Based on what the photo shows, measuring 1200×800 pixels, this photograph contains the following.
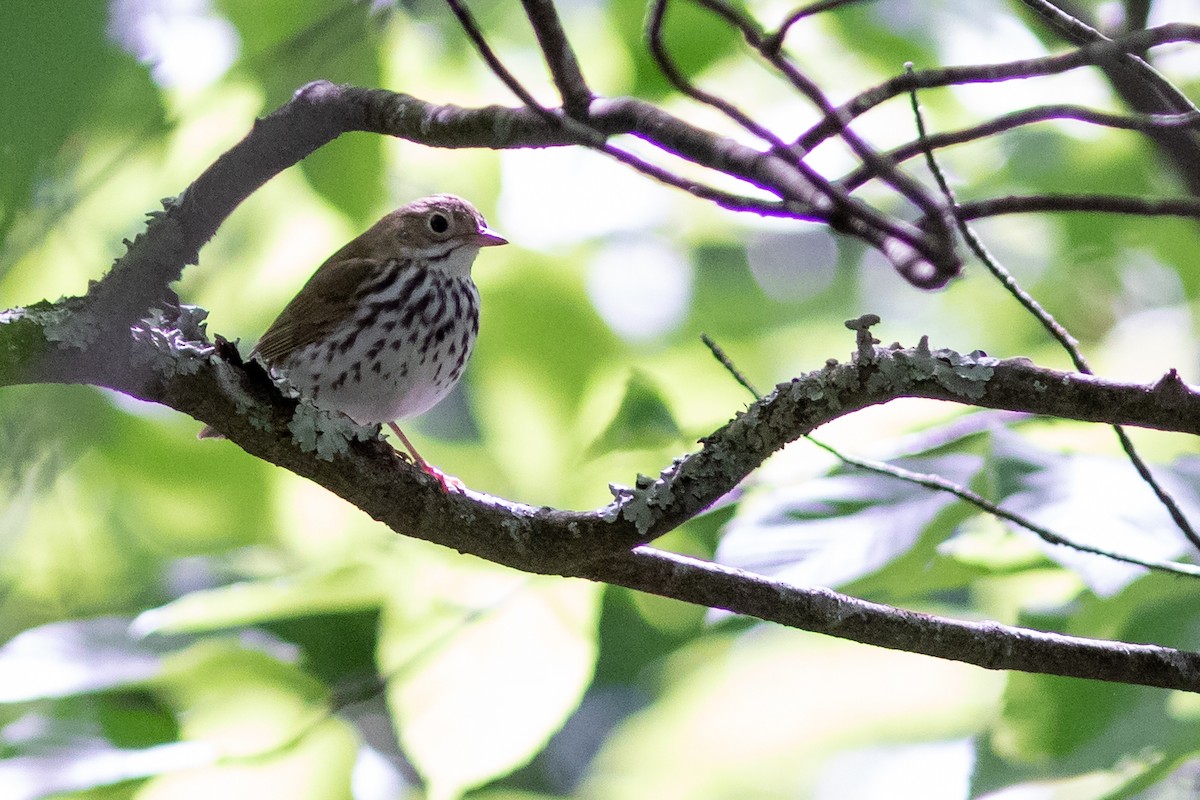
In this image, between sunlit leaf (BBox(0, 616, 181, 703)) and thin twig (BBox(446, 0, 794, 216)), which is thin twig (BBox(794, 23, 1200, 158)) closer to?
thin twig (BBox(446, 0, 794, 216))

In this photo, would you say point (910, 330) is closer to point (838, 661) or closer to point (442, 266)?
point (838, 661)

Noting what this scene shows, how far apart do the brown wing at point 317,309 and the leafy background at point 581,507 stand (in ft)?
0.49

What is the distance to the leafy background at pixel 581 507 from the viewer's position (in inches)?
75.8

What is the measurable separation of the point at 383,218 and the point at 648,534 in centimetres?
188

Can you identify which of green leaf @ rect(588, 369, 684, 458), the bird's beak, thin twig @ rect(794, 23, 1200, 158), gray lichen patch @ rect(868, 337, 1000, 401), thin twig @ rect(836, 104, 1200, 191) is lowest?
gray lichen patch @ rect(868, 337, 1000, 401)

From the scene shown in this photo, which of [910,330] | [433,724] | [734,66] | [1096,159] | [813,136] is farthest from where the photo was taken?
[910,330]

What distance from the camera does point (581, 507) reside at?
98.3 inches

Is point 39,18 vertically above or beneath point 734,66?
beneath

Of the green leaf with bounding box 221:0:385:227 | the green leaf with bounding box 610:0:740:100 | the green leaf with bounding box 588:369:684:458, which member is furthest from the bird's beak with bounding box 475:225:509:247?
the green leaf with bounding box 588:369:684:458

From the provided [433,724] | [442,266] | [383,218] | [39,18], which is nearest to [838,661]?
[433,724]

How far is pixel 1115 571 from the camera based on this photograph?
171 cm

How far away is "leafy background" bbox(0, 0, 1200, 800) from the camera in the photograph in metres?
1.92

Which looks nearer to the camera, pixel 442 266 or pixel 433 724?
pixel 433 724

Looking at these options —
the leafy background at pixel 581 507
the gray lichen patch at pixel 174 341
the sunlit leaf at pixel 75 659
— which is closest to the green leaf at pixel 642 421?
the leafy background at pixel 581 507
